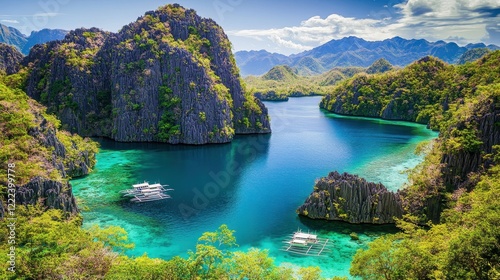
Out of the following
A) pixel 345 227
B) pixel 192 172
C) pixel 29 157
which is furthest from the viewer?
pixel 192 172

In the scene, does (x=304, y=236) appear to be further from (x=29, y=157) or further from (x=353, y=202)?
(x=29, y=157)

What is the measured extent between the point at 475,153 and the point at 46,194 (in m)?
47.1

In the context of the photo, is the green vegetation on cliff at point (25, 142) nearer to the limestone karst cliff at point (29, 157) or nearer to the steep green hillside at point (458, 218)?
the limestone karst cliff at point (29, 157)

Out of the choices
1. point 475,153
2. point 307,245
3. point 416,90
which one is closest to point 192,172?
point 307,245

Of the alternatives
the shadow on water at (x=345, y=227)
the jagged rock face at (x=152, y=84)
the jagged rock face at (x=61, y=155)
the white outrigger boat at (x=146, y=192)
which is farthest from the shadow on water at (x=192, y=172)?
the shadow on water at (x=345, y=227)

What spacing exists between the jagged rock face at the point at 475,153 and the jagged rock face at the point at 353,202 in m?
6.53

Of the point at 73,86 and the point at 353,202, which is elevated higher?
the point at 73,86

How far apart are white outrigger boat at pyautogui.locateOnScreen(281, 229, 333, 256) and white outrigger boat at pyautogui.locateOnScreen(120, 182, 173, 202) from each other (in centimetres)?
2236

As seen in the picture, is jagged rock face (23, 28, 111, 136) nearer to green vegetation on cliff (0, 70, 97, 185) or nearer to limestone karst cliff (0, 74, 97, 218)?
green vegetation on cliff (0, 70, 97, 185)

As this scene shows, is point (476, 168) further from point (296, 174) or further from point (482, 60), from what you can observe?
point (482, 60)

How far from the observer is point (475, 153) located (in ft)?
136

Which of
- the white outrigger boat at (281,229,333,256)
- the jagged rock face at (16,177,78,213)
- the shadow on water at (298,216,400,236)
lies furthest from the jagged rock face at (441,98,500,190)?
the jagged rock face at (16,177,78,213)

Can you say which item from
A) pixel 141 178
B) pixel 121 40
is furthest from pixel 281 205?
pixel 121 40

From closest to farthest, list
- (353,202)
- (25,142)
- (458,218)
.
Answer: (458,218) → (25,142) → (353,202)
